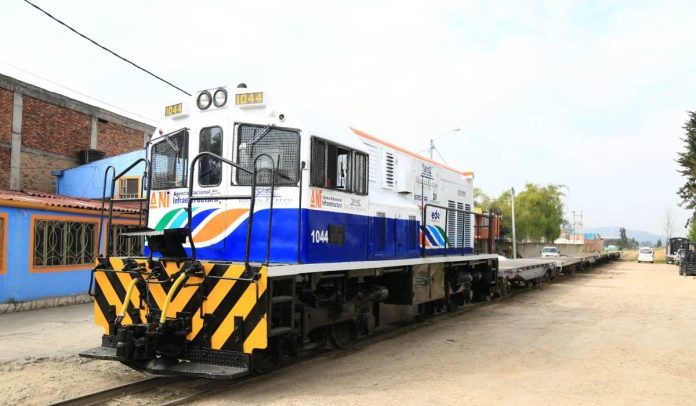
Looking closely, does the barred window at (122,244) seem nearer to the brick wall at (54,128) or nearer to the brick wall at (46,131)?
the brick wall at (46,131)

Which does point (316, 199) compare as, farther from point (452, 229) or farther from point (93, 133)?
point (93, 133)

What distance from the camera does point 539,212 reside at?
209 ft

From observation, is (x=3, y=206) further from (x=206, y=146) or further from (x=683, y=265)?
(x=683, y=265)

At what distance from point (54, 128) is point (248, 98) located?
1583cm

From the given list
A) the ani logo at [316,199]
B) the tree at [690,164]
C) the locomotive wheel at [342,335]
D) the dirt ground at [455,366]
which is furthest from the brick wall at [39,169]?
the tree at [690,164]

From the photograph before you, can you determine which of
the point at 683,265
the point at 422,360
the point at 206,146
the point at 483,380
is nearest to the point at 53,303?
the point at 206,146

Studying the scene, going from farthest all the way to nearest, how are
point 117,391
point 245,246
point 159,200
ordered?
point 159,200 → point 245,246 → point 117,391

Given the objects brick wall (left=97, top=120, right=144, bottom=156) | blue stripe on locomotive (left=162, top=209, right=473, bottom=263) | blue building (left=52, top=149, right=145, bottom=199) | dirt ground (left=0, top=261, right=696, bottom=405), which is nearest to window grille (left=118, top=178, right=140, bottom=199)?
blue building (left=52, top=149, right=145, bottom=199)

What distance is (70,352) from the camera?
25.0ft

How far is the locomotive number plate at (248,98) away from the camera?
21.1ft

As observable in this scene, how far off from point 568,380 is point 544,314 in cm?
617

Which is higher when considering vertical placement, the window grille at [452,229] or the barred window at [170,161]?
the barred window at [170,161]

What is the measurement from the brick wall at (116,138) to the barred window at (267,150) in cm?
1690

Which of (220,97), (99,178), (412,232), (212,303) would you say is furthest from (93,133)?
(212,303)
